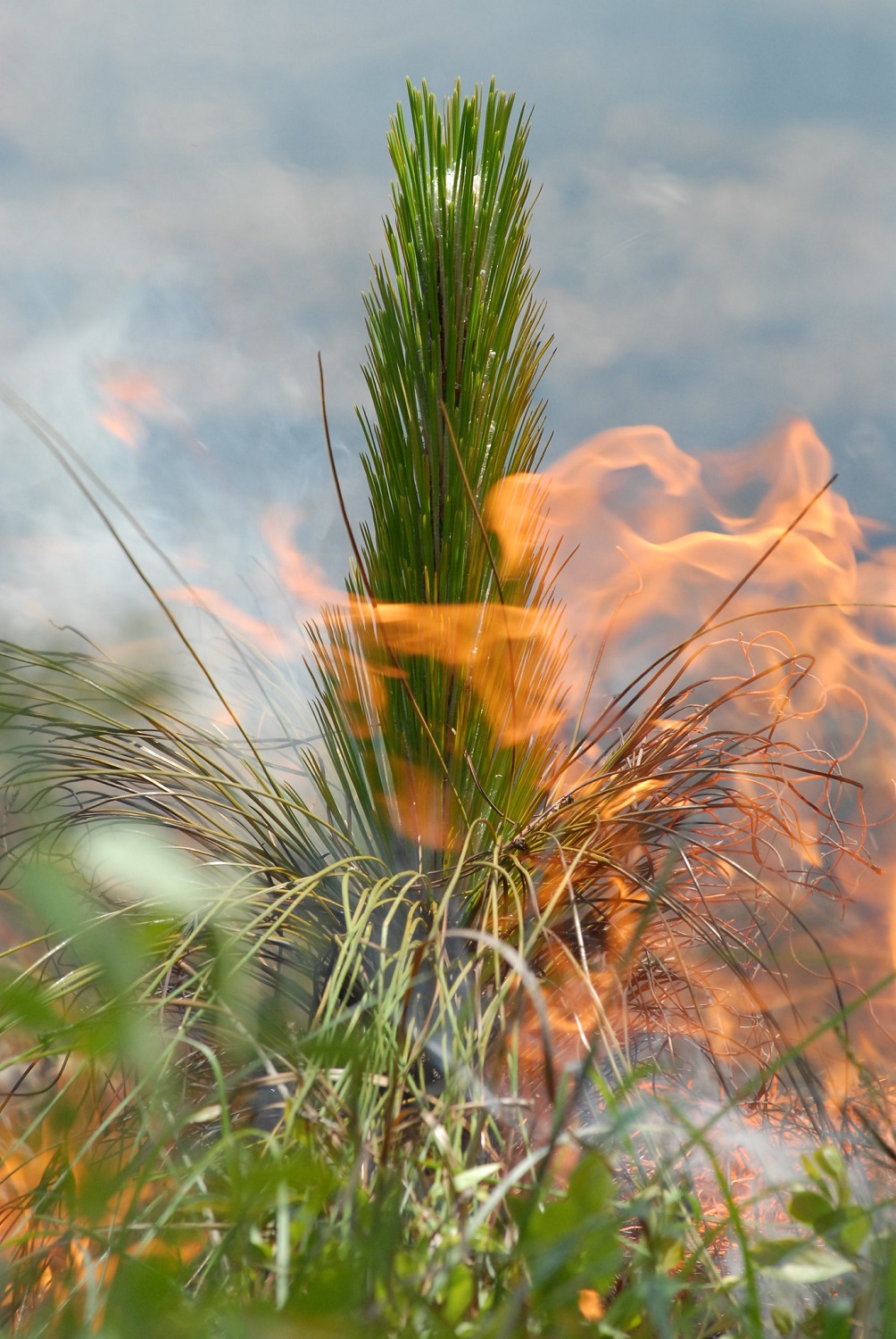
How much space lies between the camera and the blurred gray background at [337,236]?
1.08 metres

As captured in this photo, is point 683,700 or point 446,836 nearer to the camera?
point 446,836

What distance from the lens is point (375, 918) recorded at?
1.85ft

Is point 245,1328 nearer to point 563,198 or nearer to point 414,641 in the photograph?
point 414,641

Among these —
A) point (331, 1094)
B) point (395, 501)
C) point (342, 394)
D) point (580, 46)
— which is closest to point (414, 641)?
point (395, 501)

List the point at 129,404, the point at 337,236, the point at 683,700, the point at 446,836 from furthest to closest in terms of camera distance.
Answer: the point at 337,236
the point at 129,404
the point at 683,700
the point at 446,836

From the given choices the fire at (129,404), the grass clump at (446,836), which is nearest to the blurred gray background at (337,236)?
the fire at (129,404)

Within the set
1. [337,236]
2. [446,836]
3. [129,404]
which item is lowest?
[446,836]

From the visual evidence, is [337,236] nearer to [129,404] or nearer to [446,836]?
[129,404]

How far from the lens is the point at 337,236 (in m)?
1.20

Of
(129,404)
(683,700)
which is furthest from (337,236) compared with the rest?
(683,700)

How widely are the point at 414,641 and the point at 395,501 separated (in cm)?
11

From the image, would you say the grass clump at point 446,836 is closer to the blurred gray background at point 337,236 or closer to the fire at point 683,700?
the fire at point 683,700

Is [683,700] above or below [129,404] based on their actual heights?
below

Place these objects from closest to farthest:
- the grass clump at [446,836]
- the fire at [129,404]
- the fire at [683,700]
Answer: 1. the grass clump at [446,836]
2. the fire at [683,700]
3. the fire at [129,404]
